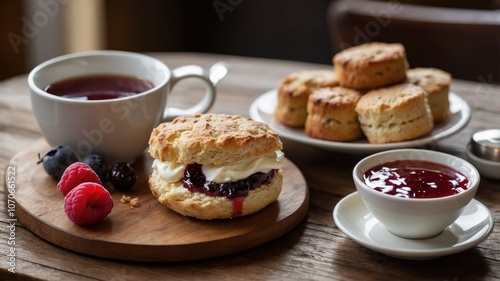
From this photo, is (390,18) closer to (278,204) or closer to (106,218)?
(278,204)

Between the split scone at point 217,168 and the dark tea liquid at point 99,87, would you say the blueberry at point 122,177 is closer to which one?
the split scone at point 217,168

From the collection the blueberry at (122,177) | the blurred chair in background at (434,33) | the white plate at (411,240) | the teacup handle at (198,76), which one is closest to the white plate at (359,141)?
the teacup handle at (198,76)

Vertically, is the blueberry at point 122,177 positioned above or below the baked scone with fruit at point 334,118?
below

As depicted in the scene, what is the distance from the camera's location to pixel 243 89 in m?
2.95

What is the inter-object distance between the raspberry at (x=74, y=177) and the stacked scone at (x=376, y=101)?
0.75 m

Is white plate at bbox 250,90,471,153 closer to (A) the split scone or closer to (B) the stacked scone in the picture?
(B) the stacked scone

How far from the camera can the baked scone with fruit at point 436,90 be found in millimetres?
2352

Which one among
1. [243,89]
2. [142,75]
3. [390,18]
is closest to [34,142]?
[142,75]

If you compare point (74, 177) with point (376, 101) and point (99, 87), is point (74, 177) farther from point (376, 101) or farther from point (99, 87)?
point (376, 101)

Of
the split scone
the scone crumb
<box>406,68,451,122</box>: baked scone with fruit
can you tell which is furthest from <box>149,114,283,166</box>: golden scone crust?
<box>406,68,451,122</box>: baked scone with fruit

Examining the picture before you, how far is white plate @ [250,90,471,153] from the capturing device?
219 centimetres

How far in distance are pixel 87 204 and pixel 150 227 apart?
0.17m

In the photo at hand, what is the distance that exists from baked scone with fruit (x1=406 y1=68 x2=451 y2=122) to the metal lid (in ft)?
0.52

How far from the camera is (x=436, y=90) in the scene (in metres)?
2.35
